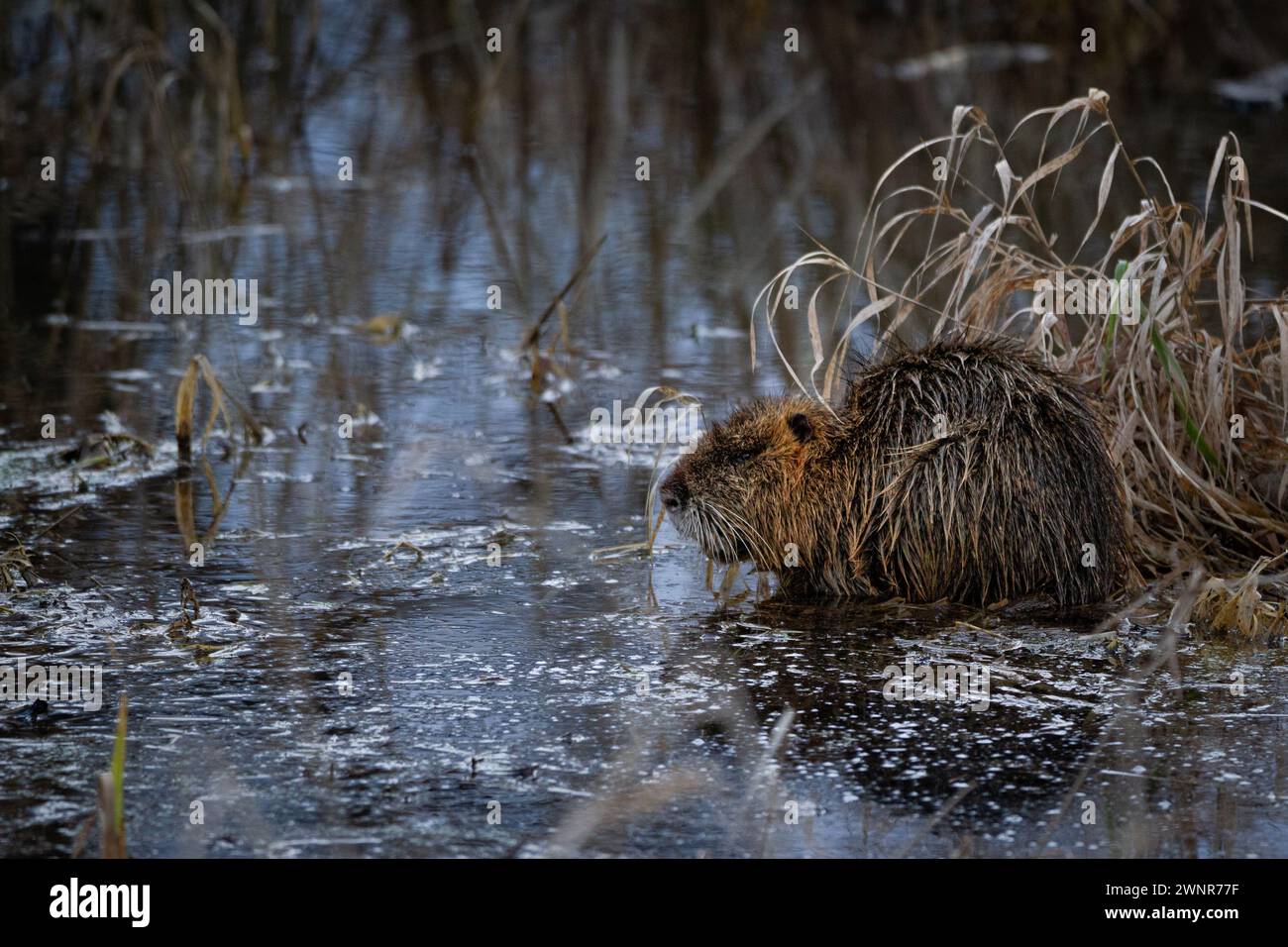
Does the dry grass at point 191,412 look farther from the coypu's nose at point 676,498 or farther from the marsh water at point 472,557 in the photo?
the coypu's nose at point 676,498

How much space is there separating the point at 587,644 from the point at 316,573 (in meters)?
0.94

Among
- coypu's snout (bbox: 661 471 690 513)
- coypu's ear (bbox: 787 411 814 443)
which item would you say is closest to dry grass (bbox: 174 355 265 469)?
coypu's snout (bbox: 661 471 690 513)

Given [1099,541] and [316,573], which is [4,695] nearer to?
[316,573]

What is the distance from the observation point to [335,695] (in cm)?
418

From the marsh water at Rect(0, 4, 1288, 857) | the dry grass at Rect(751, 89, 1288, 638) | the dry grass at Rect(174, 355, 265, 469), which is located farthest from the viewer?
the dry grass at Rect(174, 355, 265, 469)

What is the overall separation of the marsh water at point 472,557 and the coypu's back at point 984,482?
14cm

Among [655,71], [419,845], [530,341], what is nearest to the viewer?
[419,845]

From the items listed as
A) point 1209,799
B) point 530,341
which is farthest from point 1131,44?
point 1209,799

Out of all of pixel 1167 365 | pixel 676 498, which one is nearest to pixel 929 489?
pixel 676 498

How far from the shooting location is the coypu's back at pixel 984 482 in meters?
4.72

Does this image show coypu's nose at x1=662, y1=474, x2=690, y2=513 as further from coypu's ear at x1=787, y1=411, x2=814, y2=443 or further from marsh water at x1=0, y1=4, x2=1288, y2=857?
coypu's ear at x1=787, y1=411, x2=814, y2=443

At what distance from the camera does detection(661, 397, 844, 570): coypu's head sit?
5.02 m

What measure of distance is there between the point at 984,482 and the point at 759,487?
0.67 meters

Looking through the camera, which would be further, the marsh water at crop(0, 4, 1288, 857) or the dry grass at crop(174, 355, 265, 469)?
the dry grass at crop(174, 355, 265, 469)
